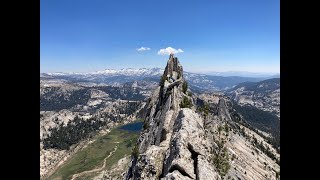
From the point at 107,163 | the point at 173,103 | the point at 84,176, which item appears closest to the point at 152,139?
the point at 173,103

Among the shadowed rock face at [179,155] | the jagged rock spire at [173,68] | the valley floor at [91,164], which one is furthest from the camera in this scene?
the valley floor at [91,164]

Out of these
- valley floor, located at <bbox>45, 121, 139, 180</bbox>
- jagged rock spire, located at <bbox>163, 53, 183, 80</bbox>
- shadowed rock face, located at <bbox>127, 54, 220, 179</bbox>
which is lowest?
valley floor, located at <bbox>45, 121, 139, 180</bbox>

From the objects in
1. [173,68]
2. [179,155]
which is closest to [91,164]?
[173,68]

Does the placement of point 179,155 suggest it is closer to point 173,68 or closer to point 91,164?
point 173,68

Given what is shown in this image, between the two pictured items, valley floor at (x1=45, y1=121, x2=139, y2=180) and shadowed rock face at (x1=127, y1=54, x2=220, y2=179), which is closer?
shadowed rock face at (x1=127, y1=54, x2=220, y2=179)

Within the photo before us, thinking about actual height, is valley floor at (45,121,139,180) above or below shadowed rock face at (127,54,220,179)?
below

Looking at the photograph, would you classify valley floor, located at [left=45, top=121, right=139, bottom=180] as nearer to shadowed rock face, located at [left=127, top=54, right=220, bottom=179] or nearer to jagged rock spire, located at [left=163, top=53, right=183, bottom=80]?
jagged rock spire, located at [left=163, top=53, right=183, bottom=80]

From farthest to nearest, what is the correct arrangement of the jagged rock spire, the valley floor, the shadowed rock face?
the valley floor < the jagged rock spire < the shadowed rock face

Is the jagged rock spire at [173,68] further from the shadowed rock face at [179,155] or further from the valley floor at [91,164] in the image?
the valley floor at [91,164]

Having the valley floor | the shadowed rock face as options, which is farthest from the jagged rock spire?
the valley floor

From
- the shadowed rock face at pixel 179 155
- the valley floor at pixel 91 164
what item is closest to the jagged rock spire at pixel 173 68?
the shadowed rock face at pixel 179 155

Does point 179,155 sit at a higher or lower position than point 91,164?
higher

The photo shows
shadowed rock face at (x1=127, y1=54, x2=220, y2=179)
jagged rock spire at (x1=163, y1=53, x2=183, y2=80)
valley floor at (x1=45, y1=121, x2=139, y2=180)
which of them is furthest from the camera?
valley floor at (x1=45, y1=121, x2=139, y2=180)
